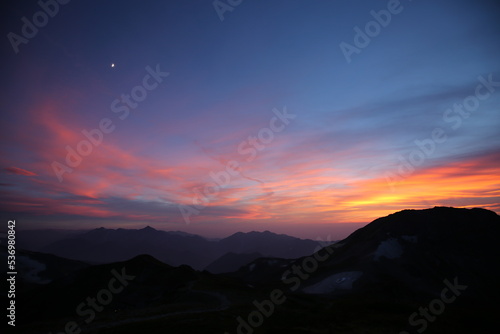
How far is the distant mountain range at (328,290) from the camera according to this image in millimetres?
36094

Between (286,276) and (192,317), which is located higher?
(192,317)

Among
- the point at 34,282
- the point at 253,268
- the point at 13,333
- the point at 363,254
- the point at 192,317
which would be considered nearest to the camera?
the point at 13,333

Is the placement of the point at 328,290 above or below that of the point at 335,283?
below

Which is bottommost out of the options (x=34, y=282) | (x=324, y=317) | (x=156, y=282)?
(x=34, y=282)

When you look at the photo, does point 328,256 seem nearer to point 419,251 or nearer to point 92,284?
point 419,251

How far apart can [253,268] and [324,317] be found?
423 ft

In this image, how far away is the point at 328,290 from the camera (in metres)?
82.9

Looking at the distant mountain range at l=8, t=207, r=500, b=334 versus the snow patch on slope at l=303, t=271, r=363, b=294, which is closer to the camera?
the distant mountain range at l=8, t=207, r=500, b=334

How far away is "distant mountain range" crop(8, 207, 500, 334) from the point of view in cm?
3609

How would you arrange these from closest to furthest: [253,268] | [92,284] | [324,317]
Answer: [324,317]
[92,284]
[253,268]

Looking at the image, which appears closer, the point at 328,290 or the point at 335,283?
the point at 328,290

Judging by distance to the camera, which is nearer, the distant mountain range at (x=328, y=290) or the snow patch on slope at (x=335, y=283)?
the distant mountain range at (x=328, y=290)

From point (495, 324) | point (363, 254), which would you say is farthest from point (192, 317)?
point (363, 254)

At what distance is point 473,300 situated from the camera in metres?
91.4
